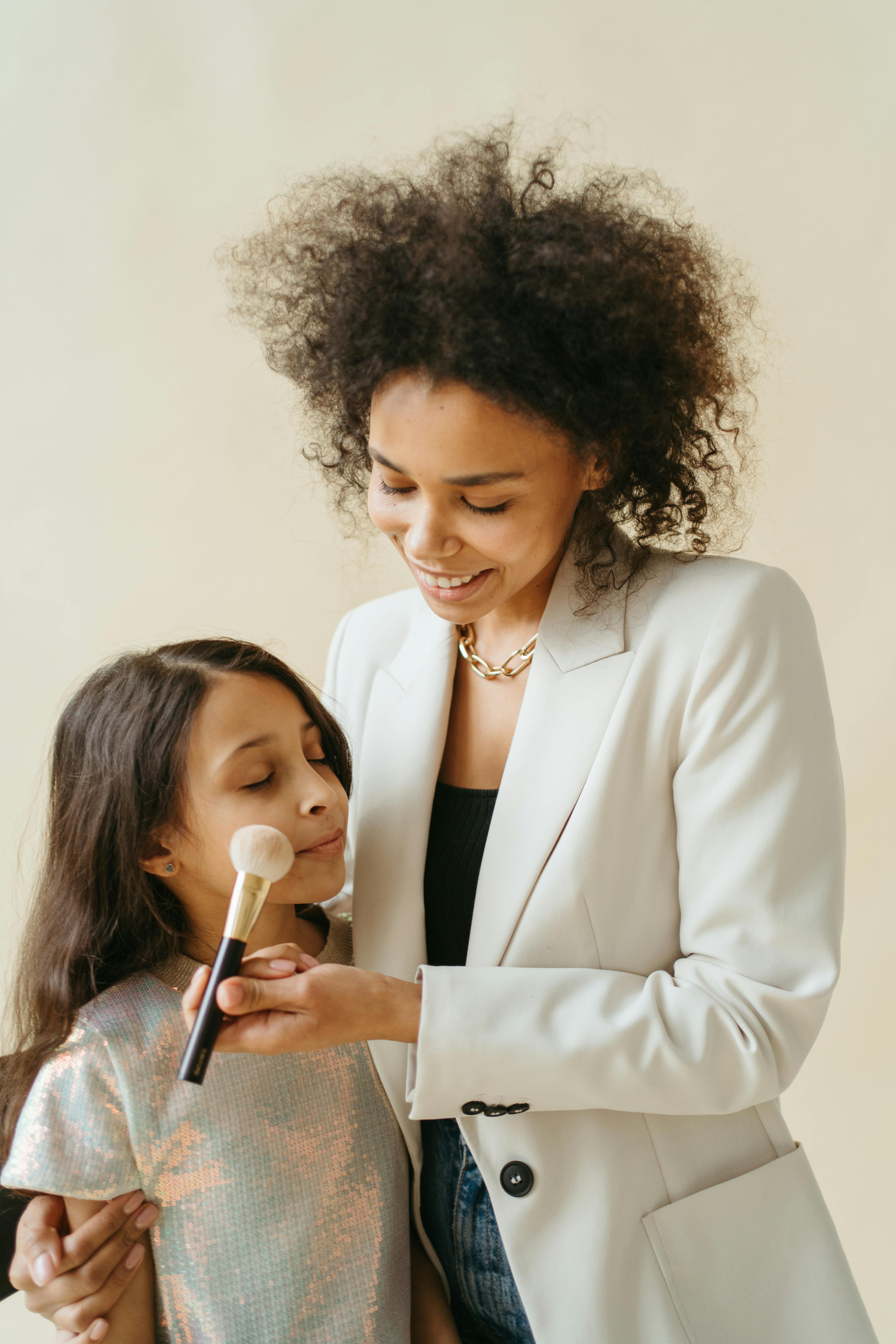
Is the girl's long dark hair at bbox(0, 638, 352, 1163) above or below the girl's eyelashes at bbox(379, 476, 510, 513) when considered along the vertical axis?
below

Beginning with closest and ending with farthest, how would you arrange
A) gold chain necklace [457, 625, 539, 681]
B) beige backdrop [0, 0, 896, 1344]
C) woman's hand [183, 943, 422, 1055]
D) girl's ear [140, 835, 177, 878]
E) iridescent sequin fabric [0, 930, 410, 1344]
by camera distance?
1. woman's hand [183, 943, 422, 1055]
2. iridescent sequin fabric [0, 930, 410, 1344]
3. girl's ear [140, 835, 177, 878]
4. gold chain necklace [457, 625, 539, 681]
5. beige backdrop [0, 0, 896, 1344]

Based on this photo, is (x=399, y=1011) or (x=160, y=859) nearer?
(x=399, y=1011)

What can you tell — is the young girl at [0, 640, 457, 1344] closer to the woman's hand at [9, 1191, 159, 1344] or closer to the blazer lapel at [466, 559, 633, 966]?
the woman's hand at [9, 1191, 159, 1344]

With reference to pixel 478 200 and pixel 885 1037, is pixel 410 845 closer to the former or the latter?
pixel 478 200

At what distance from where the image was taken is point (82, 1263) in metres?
1.18

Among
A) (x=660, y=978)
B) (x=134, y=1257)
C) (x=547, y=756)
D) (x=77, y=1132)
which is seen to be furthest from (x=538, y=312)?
(x=134, y=1257)

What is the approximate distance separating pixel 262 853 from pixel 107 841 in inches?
14.0

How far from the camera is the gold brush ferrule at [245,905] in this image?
962 millimetres

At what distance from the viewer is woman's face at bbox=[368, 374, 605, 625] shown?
1137 millimetres

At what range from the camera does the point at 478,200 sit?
3.94ft

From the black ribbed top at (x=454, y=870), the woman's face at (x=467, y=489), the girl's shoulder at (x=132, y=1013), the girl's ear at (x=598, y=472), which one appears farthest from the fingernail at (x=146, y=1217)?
the girl's ear at (x=598, y=472)

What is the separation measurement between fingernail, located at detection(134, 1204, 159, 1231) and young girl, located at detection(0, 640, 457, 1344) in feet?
0.03

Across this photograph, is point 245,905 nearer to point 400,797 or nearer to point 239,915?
point 239,915

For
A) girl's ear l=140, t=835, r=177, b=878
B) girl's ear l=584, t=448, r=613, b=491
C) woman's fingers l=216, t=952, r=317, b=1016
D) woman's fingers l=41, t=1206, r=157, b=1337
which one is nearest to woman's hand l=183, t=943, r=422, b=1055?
woman's fingers l=216, t=952, r=317, b=1016
